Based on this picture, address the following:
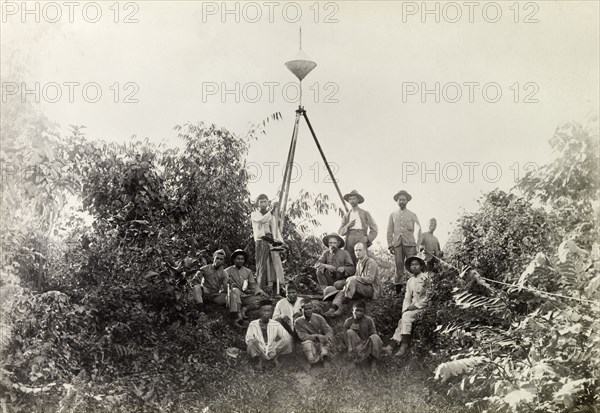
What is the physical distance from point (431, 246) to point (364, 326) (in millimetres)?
1173

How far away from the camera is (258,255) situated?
335 inches

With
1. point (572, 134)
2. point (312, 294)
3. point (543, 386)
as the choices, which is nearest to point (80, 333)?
point (312, 294)

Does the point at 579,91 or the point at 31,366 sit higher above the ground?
the point at 579,91

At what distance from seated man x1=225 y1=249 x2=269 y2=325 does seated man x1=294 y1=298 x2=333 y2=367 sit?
1.91 ft

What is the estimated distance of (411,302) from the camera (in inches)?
310

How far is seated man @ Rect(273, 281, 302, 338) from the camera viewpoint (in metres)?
7.82

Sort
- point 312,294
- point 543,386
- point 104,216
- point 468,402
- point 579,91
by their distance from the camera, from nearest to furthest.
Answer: point 543,386 < point 468,402 < point 579,91 < point 104,216 < point 312,294

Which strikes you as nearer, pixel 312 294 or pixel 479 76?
pixel 479 76

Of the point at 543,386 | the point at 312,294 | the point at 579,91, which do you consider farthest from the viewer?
the point at 312,294

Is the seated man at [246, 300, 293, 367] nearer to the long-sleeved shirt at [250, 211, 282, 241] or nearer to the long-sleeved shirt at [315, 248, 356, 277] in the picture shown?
the long-sleeved shirt at [250, 211, 282, 241]

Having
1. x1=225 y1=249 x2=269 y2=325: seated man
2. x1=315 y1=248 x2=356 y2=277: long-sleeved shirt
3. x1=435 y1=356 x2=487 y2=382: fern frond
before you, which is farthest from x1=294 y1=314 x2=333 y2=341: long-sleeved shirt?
x1=435 y1=356 x2=487 y2=382: fern frond

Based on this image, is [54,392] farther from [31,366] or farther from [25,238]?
[25,238]

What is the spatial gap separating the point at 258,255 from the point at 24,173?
8.87 feet

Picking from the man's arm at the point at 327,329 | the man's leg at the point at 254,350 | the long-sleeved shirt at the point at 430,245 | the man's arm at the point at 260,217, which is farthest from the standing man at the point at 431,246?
the man's leg at the point at 254,350
